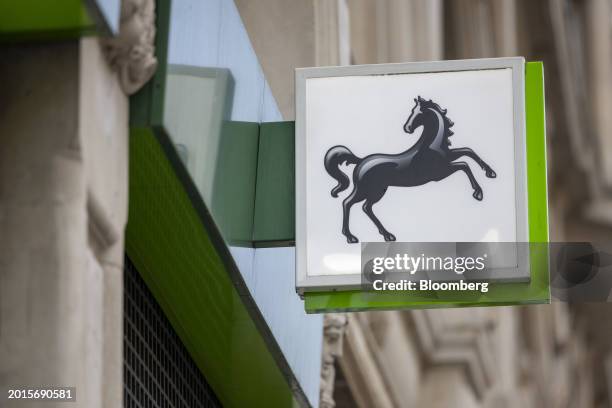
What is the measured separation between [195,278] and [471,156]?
158 cm

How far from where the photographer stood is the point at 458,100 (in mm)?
7535

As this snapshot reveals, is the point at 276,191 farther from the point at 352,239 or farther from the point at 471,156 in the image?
the point at 471,156

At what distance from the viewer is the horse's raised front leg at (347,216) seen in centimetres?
732

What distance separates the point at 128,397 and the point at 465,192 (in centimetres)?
189

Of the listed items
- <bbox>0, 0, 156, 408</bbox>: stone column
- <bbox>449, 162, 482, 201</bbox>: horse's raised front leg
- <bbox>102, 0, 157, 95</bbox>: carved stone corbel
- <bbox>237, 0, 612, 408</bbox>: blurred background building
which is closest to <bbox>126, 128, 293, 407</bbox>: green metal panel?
<bbox>102, 0, 157, 95</bbox>: carved stone corbel

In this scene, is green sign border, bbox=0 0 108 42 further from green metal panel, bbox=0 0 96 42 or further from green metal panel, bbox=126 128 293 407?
green metal panel, bbox=126 128 293 407

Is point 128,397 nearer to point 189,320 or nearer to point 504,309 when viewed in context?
point 189,320

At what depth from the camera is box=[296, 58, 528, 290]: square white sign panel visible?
7.29 m

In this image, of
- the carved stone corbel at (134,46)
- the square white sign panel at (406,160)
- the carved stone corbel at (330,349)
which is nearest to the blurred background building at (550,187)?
the carved stone corbel at (330,349)

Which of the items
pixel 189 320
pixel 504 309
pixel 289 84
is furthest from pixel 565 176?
pixel 189 320

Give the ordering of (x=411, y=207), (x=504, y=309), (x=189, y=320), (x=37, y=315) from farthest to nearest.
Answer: (x=504, y=309) < (x=189, y=320) < (x=411, y=207) < (x=37, y=315)

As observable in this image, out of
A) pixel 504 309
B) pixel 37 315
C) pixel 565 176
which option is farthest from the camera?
pixel 565 176

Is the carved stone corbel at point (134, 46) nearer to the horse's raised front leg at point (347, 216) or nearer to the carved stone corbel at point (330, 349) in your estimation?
the horse's raised front leg at point (347, 216)

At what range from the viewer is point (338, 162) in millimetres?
7453
